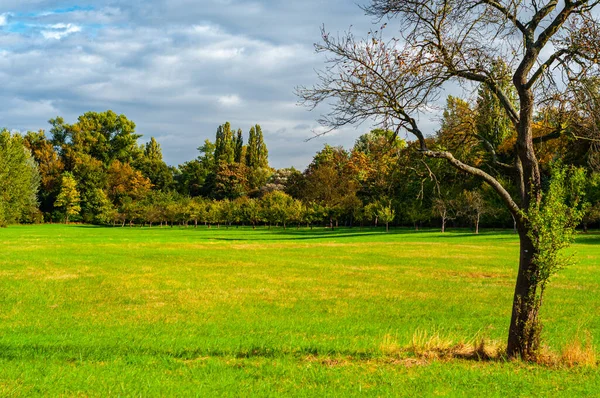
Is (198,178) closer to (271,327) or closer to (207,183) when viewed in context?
(207,183)

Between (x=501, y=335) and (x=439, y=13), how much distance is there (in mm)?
7268

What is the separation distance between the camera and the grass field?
7180mm

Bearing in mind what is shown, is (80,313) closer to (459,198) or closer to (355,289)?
(355,289)

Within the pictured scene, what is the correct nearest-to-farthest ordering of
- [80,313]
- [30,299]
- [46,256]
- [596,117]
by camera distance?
1. [596,117]
2. [80,313]
3. [30,299]
4. [46,256]

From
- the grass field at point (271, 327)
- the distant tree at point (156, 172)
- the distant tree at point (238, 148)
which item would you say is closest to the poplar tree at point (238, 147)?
the distant tree at point (238, 148)

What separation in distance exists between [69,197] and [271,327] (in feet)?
282

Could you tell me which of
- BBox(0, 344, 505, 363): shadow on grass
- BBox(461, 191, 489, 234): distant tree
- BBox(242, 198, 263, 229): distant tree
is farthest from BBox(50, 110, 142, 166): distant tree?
BBox(0, 344, 505, 363): shadow on grass

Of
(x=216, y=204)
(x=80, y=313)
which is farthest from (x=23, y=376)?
(x=216, y=204)

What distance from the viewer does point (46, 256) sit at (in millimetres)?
29422

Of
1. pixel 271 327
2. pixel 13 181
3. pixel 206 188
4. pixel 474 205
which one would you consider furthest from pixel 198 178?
pixel 271 327

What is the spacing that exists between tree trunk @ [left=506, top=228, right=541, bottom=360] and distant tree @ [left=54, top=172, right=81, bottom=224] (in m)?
90.2

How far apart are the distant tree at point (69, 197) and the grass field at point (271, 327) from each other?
211 feet

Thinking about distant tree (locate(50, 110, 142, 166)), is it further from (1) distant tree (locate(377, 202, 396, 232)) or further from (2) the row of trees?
(1) distant tree (locate(377, 202, 396, 232))

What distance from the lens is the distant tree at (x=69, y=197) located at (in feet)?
286
